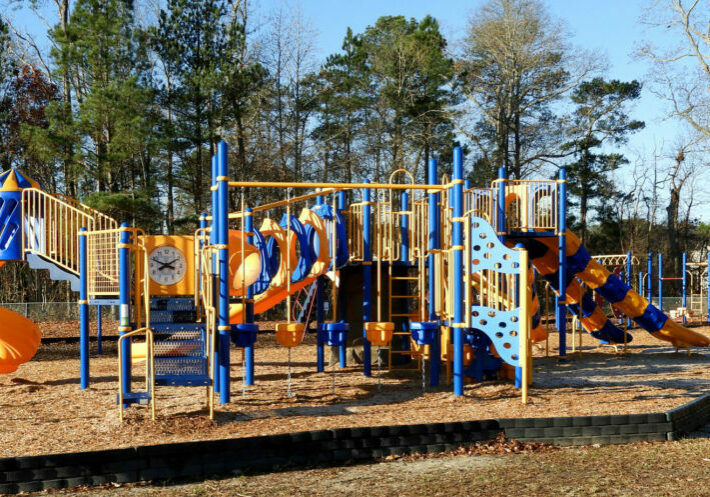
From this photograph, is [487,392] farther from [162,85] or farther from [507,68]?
[507,68]

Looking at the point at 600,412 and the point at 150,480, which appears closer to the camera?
the point at 150,480

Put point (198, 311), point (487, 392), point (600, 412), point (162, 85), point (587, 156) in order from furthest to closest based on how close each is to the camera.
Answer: point (587, 156) → point (162, 85) → point (487, 392) → point (198, 311) → point (600, 412)

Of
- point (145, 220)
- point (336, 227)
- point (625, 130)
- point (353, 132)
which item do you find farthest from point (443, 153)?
point (336, 227)

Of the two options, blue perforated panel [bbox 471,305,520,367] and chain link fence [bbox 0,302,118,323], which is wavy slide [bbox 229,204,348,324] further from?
chain link fence [bbox 0,302,118,323]

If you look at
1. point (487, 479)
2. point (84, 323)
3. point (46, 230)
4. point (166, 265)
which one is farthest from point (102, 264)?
point (487, 479)

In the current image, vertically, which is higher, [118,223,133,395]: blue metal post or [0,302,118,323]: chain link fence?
[118,223,133,395]: blue metal post

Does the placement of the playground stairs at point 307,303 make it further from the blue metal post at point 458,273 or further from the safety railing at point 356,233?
the blue metal post at point 458,273

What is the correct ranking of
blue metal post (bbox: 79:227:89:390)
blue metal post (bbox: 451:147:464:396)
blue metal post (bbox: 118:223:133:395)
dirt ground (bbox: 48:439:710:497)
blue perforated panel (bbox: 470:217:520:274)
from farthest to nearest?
1. blue metal post (bbox: 79:227:89:390)
2. blue metal post (bbox: 451:147:464:396)
3. blue perforated panel (bbox: 470:217:520:274)
4. blue metal post (bbox: 118:223:133:395)
5. dirt ground (bbox: 48:439:710:497)

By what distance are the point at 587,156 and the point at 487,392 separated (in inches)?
1168

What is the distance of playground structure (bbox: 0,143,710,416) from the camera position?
32.2ft

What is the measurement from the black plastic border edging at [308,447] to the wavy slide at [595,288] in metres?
7.60

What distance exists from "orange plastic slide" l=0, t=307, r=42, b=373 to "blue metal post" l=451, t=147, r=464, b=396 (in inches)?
241

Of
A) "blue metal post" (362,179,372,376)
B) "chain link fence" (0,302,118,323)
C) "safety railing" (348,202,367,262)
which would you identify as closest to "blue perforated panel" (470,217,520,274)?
"blue metal post" (362,179,372,376)

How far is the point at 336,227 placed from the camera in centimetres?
1291
